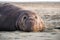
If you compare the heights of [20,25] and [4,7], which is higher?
[4,7]

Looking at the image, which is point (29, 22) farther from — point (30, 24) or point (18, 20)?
point (18, 20)

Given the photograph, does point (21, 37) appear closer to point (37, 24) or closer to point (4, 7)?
point (37, 24)

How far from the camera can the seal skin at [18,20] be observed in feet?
16.3

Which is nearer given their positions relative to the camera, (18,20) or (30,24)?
(30,24)

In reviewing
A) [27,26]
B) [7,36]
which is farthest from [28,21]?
[7,36]

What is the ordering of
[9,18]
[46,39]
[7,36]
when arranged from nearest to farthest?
[46,39], [7,36], [9,18]

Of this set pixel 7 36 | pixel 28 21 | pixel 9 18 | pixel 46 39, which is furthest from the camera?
pixel 9 18

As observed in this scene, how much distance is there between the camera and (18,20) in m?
5.19

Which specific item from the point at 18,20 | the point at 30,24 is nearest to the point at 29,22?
the point at 30,24

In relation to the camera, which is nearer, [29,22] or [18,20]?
[29,22]

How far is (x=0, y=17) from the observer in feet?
17.7

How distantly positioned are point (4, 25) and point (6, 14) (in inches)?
8.5

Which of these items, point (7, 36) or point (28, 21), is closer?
point (7, 36)

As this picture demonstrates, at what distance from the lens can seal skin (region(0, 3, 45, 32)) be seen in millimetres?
4980
